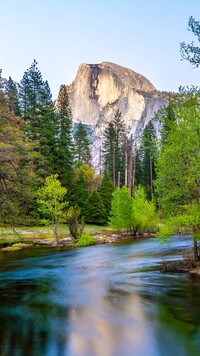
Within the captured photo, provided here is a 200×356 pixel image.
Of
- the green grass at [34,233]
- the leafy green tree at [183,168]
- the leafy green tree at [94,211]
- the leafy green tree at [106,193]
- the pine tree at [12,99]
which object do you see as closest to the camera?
the leafy green tree at [183,168]

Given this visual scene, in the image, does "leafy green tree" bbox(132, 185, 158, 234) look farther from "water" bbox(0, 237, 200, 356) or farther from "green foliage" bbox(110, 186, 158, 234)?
"water" bbox(0, 237, 200, 356)

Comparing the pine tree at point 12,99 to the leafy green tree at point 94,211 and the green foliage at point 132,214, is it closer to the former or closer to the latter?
the leafy green tree at point 94,211

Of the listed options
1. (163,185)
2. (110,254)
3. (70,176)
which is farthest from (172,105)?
(70,176)

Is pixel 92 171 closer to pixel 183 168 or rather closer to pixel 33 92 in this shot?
pixel 33 92

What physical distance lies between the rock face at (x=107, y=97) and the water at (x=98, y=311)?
9157cm

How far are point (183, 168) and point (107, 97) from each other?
11538cm

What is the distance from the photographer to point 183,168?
1512 centimetres

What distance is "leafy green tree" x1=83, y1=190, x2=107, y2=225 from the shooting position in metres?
42.6

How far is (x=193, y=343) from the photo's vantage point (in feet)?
24.6

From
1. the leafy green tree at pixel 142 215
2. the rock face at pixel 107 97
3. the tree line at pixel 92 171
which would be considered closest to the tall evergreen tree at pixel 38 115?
the tree line at pixel 92 171

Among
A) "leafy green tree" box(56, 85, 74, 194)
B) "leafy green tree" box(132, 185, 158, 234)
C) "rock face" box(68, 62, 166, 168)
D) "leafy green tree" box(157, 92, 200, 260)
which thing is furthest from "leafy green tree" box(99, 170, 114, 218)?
"rock face" box(68, 62, 166, 168)

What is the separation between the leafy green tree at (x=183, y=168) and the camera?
14.6 meters

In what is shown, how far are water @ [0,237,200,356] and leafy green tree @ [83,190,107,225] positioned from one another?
23009 mm

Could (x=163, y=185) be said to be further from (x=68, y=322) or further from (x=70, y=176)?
(x=70, y=176)
